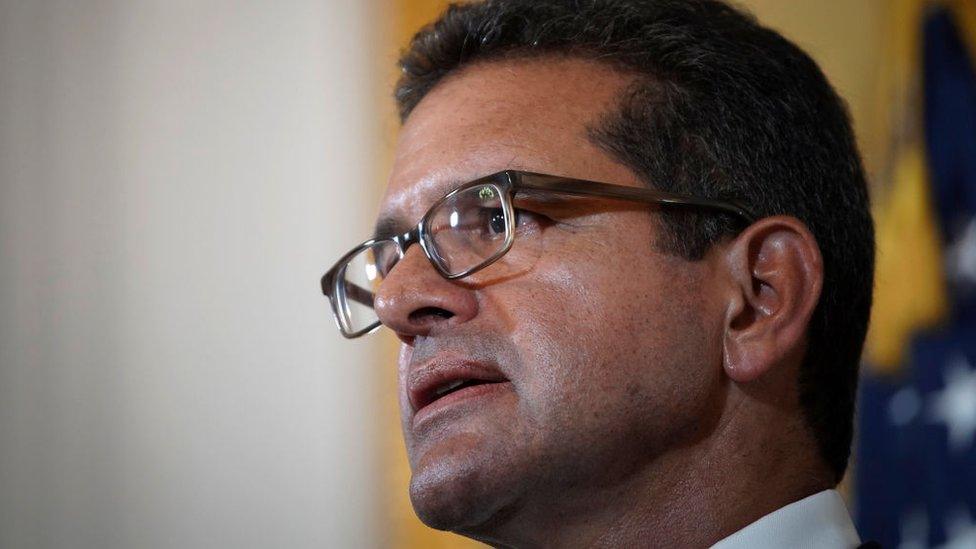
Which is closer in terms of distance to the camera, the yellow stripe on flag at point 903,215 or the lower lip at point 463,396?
the lower lip at point 463,396

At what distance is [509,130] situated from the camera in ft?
4.71

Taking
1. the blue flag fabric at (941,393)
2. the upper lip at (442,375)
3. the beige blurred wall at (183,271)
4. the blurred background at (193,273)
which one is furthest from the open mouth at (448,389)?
the beige blurred wall at (183,271)

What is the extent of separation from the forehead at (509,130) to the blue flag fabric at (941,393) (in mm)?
790

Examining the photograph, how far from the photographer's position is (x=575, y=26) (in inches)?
61.8

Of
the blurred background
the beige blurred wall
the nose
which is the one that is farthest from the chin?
the beige blurred wall

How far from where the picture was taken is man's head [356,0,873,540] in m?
1.28

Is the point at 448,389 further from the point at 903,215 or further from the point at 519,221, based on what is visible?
the point at 903,215

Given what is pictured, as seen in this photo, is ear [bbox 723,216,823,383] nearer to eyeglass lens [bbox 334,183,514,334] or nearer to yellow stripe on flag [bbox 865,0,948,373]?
eyeglass lens [bbox 334,183,514,334]

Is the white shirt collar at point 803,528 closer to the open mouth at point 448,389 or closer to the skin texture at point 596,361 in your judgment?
the skin texture at point 596,361

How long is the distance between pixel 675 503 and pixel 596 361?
235mm

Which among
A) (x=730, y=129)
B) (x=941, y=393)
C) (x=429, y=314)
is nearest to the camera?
(x=429, y=314)

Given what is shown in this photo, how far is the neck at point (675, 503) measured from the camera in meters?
1.34

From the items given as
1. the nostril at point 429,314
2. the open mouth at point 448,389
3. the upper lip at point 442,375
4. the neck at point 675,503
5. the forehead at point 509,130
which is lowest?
the neck at point 675,503

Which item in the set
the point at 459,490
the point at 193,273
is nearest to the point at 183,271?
the point at 193,273
